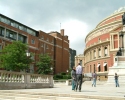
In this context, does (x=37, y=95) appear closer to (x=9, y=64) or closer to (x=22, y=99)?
(x=22, y=99)

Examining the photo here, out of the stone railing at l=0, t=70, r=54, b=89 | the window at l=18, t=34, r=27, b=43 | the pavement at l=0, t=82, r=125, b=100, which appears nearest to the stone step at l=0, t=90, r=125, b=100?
the pavement at l=0, t=82, r=125, b=100

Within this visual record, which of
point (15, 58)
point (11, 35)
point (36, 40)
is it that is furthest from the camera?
point (36, 40)

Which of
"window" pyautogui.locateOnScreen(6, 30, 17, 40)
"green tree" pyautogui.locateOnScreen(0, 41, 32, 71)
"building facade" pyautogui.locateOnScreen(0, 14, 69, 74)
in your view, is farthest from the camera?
"window" pyautogui.locateOnScreen(6, 30, 17, 40)

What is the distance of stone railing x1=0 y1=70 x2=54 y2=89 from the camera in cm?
1586

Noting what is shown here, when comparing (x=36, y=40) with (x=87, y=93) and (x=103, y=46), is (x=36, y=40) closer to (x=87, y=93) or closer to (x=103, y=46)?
(x=103, y=46)

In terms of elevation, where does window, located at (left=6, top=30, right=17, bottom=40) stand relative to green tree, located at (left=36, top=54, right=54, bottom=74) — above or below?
above

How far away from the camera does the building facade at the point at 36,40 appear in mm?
53000

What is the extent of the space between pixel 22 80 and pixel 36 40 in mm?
47226

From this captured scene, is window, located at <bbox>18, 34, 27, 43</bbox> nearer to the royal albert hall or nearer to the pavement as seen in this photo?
the royal albert hall

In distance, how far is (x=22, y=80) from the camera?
17875 mm

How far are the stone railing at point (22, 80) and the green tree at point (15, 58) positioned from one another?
2464cm

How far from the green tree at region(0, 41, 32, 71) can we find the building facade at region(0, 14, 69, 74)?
660 cm

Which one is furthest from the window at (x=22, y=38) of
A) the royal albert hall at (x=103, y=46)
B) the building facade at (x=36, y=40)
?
the royal albert hall at (x=103, y=46)

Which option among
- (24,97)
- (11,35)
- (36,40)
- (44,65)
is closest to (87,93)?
(24,97)
